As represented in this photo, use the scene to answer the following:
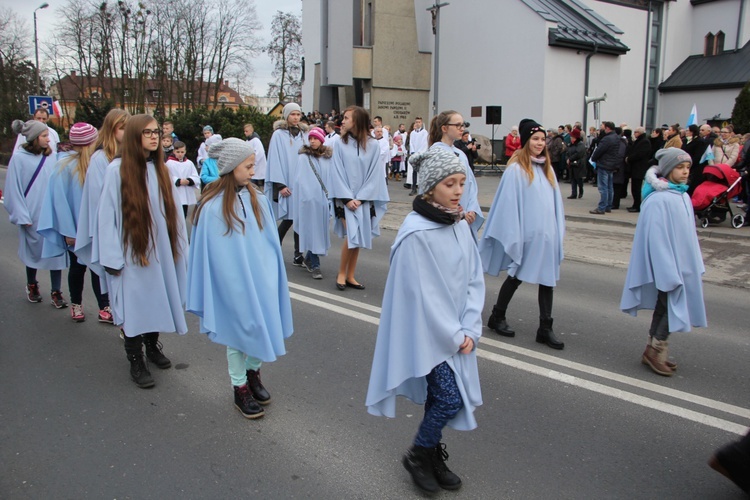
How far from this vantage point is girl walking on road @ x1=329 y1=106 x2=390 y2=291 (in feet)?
23.8

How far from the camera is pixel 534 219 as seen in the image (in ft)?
17.7

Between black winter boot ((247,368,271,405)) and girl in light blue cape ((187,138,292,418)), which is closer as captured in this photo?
girl in light blue cape ((187,138,292,418))

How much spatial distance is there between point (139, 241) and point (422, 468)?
8.37 feet

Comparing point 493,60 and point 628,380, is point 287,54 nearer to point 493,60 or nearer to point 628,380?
point 493,60

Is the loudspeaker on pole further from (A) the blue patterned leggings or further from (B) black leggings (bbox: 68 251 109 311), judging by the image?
(A) the blue patterned leggings

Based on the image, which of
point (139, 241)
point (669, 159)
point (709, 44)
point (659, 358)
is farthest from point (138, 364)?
point (709, 44)

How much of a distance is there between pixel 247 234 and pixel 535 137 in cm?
273

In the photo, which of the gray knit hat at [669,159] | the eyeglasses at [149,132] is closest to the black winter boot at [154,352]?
the eyeglasses at [149,132]

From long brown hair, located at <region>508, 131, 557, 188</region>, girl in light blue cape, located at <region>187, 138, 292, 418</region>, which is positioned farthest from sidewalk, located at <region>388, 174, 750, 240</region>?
girl in light blue cape, located at <region>187, 138, 292, 418</region>

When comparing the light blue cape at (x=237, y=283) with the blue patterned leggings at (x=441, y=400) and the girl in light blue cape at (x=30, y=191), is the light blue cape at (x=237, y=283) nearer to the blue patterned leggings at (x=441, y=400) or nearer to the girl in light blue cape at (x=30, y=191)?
the blue patterned leggings at (x=441, y=400)

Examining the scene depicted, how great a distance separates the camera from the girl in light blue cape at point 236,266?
3889 millimetres

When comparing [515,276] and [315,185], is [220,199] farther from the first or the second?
[315,185]

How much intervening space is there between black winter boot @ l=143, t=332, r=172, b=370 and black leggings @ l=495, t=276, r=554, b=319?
9.64 feet

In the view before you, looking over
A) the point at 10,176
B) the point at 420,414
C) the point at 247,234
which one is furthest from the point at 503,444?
the point at 10,176
